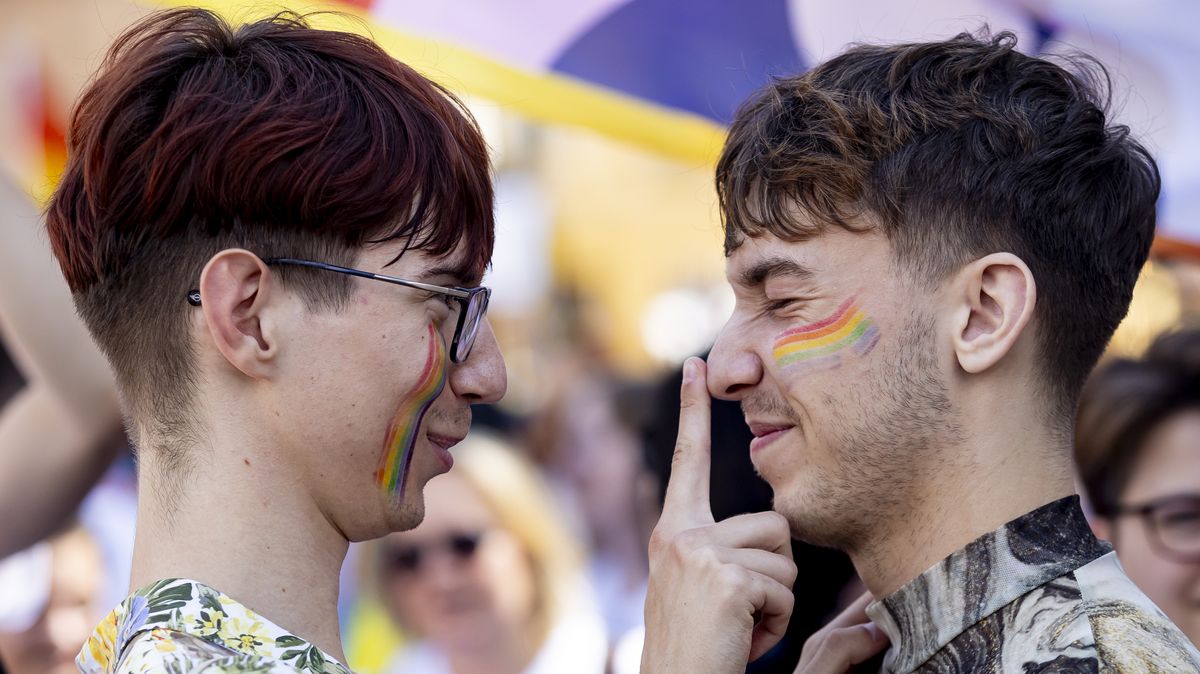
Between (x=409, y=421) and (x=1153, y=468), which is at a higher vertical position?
(x=1153, y=468)

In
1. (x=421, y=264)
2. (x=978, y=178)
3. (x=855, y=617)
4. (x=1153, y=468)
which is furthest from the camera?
(x=1153, y=468)

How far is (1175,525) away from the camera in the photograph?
12.5ft

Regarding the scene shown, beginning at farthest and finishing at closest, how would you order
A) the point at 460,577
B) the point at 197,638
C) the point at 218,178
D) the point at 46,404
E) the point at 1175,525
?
the point at 460,577 → the point at 1175,525 → the point at 46,404 → the point at 218,178 → the point at 197,638

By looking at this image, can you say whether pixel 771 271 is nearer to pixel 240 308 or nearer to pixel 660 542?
pixel 660 542

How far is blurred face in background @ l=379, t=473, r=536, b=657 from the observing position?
17.7ft

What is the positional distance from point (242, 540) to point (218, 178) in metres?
0.63

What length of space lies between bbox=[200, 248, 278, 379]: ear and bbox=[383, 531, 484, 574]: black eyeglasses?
11.1ft

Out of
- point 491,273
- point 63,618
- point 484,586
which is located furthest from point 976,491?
point 63,618

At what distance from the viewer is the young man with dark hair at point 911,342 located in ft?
7.55

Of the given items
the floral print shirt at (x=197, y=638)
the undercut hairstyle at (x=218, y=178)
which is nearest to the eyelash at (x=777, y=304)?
the undercut hairstyle at (x=218, y=178)

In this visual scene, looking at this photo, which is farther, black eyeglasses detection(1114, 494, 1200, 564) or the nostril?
black eyeglasses detection(1114, 494, 1200, 564)

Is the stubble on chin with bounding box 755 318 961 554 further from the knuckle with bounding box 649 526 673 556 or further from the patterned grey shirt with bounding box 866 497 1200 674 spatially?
the knuckle with bounding box 649 526 673 556

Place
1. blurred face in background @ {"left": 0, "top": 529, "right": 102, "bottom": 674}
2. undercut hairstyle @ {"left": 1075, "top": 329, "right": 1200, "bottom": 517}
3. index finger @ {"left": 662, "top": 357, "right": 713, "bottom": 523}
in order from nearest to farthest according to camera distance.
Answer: index finger @ {"left": 662, "top": 357, "right": 713, "bottom": 523} < undercut hairstyle @ {"left": 1075, "top": 329, "right": 1200, "bottom": 517} < blurred face in background @ {"left": 0, "top": 529, "right": 102, "bottom": 674}

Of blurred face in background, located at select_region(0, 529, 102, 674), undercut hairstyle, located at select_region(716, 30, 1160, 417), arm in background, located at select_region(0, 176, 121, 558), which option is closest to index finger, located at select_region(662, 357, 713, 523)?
undercut hairstyle, located at select_region(716, 30, 1160, 417)
